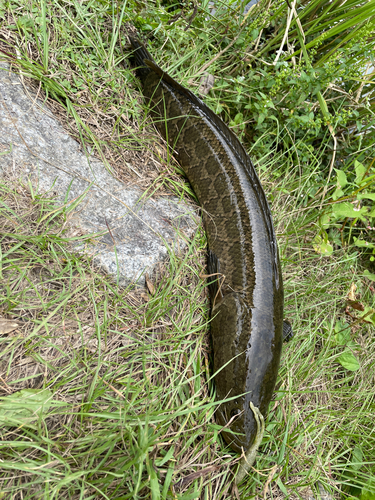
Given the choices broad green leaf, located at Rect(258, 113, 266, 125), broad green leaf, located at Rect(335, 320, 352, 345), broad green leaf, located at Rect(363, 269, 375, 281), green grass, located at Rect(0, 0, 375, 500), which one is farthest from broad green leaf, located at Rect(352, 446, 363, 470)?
broad green leaf, located at Rect(258, 113, 266, 125)

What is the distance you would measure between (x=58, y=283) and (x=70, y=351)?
1.41ft

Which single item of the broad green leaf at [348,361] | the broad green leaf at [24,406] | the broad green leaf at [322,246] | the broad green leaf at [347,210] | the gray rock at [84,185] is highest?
the gray rock at [84,185]

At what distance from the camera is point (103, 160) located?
253 centimetres

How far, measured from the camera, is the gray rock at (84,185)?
2158mm

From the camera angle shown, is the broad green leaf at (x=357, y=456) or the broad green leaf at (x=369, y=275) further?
the broad green leaf at (x=369, y=275)

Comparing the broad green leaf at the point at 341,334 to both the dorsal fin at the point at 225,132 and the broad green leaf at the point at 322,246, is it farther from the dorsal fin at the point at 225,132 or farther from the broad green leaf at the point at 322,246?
the dorsal fin at the point at 225,132

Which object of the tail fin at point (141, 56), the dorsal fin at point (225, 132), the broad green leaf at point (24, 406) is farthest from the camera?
the tail fin at point (141, 56)

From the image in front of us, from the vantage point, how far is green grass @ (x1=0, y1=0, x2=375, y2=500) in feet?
5.56

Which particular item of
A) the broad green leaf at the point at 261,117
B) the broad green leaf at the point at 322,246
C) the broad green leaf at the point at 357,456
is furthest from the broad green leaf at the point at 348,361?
the broad green leaf at the point at 261,117

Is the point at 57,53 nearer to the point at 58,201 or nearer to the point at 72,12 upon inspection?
the point at 72,12

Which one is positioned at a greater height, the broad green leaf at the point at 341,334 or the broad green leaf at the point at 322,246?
the broad green leaf at the point at 322,246

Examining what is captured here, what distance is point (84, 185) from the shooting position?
2.35 metres

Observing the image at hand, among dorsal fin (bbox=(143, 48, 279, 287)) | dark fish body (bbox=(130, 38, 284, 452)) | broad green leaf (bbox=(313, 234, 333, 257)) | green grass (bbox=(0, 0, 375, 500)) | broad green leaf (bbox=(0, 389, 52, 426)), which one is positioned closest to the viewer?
broad green leaf (bbox=(0, 389, 52, 426))

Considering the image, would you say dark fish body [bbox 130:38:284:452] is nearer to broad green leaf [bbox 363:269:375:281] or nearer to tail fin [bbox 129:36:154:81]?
tail fin [bbox 129:36:154:81]
